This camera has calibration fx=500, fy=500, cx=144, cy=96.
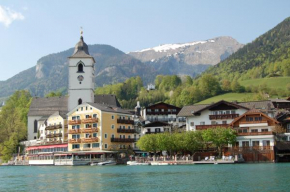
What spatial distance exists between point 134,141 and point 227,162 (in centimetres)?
3659

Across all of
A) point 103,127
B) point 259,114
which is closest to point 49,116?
point 103,127

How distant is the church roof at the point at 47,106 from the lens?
14650 cm

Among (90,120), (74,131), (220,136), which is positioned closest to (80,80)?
(74,131)

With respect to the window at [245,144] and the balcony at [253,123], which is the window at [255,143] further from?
the balcony at [253,123]

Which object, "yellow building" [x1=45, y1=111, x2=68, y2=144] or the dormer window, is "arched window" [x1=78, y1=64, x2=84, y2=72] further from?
"yellow building" [x1=45, y1=111, x2=68, y2=144]

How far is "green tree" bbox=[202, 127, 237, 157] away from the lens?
3765 inches

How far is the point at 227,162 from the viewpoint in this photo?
91688 millimetres

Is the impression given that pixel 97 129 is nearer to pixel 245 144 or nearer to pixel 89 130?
pixel 89 130

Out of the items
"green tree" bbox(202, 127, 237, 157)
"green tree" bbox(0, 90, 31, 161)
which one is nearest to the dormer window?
"green tree" bbox(0, 90, 31, 161)

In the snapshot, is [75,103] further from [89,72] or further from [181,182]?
[181,182]

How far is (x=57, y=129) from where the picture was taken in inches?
5108

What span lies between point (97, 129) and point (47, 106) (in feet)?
121

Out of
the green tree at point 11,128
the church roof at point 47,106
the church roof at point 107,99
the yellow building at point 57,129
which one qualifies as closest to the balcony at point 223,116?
the yellow building at point 57,129

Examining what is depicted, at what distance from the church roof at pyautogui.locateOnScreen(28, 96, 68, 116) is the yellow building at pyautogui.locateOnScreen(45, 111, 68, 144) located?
13.5 metres
